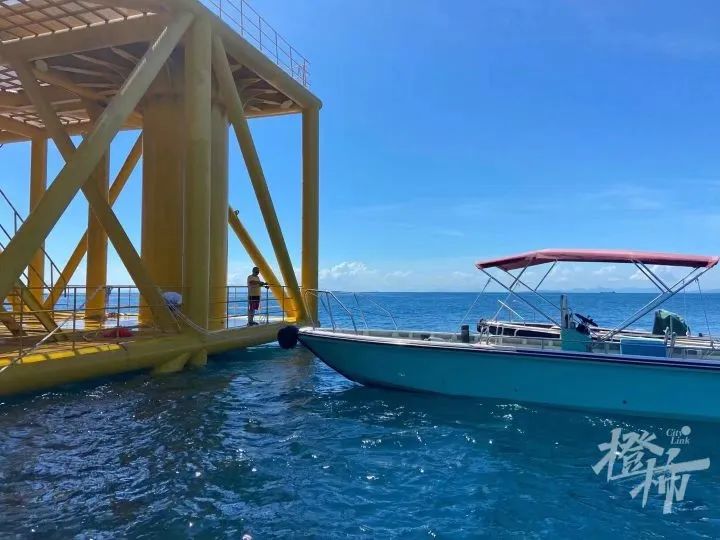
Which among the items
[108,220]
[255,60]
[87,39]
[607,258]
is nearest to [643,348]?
[607,258]

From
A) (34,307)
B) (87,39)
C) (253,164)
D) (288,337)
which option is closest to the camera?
(288,337)

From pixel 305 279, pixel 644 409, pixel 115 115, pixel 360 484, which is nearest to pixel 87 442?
pixel 360 484

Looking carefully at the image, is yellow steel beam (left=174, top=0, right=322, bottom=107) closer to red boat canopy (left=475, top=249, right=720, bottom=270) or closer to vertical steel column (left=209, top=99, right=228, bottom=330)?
vertical steel column (left=209, top=99, right=228, bottom=330)

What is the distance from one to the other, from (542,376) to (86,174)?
26.9 feet

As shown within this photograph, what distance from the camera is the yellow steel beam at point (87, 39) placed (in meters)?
11.5

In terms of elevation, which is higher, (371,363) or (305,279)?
(305,279)

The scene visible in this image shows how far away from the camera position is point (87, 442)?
6848 mm

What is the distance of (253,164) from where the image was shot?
14250mm

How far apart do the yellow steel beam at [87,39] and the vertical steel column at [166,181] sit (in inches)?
97.6

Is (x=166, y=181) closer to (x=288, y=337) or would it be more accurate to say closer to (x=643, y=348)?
(x=288, y=337)

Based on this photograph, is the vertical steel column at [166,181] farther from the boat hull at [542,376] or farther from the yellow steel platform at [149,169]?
the boat hull at [542,376]

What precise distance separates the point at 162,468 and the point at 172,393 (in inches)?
141

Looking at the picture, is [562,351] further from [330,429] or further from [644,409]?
[330,429]

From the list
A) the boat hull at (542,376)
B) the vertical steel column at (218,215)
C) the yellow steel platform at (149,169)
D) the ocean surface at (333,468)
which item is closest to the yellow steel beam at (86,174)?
the yellow steel platform at (149,169)
